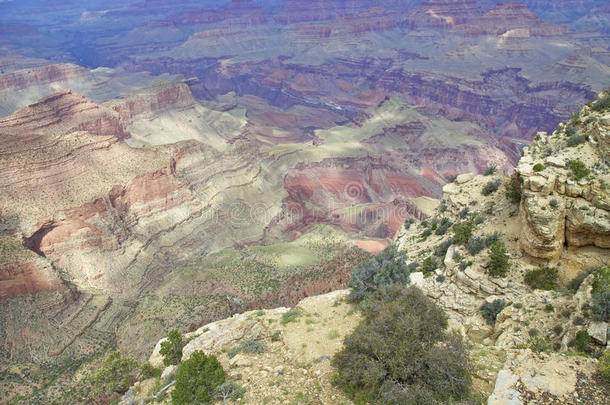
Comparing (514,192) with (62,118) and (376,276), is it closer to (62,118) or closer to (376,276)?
(376,276)

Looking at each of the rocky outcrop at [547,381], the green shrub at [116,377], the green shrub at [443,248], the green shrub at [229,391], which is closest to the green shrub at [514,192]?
the green shrub at [443,248]

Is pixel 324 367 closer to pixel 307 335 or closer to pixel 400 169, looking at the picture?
pixel 307 335

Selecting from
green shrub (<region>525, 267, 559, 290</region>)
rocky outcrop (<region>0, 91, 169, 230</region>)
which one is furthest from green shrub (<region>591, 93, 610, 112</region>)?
rocky outcrop (<region>0, 91, 169, 230</region>)

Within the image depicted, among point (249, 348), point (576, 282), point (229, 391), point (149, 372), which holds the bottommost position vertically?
point (149, 372)

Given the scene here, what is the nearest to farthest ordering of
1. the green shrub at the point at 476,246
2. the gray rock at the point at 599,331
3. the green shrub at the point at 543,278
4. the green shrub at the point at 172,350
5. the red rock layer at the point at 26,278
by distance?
the gray rock at the point at 599,331 < the green shrub at the point at 543,278 < the green shrub at the point at 476,246 < the green shrub at the point at 172,350 < the red rock layer at the point at 26,278

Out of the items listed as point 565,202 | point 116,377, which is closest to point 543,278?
point 565,202

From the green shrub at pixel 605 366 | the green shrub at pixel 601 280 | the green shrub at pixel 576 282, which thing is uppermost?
the green shrub at pixel 605 366

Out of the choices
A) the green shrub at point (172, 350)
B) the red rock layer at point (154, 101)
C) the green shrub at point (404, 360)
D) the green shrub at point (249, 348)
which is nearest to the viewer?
the green shrub at point (404, 360)

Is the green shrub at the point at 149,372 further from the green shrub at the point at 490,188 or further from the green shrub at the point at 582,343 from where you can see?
the green shrub at the point at 490,188
